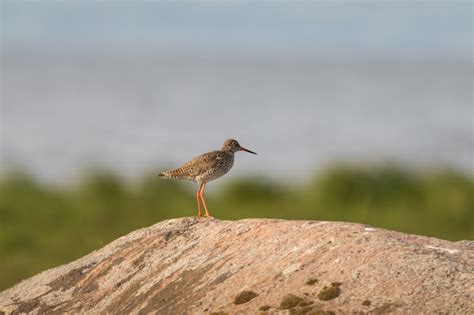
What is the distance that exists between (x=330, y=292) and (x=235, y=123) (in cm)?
8256

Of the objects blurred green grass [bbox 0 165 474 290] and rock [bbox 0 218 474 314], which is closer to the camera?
rock [bbox 0 218 474 314]

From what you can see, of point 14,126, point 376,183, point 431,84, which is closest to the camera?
point 376,183

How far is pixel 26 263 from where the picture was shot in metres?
24.3

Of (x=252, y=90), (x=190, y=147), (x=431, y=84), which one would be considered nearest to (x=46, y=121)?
(x=190, y=147)

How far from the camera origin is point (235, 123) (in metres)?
92.2

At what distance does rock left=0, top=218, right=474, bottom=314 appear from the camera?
971cm

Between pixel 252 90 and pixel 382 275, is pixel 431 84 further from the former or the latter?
pixel 382 275

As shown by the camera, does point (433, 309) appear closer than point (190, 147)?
Yes

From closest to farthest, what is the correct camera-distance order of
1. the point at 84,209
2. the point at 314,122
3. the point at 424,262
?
1. the point at 424,262
2. the point at 84,209
3. the point at 314,122

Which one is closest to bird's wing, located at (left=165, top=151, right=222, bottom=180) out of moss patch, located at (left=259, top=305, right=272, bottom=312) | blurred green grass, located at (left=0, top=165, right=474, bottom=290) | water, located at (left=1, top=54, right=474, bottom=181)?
moss patch, located at (left=259, top=305, right=272, bottom=312)

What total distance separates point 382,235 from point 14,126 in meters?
80.1

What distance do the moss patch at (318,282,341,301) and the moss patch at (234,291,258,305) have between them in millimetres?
558

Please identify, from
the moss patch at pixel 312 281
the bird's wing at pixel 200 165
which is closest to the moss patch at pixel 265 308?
the moss patch at pixel 312 281

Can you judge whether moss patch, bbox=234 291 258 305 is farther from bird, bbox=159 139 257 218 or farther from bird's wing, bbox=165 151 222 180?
bird's wing, bbox=165 151 222 180
